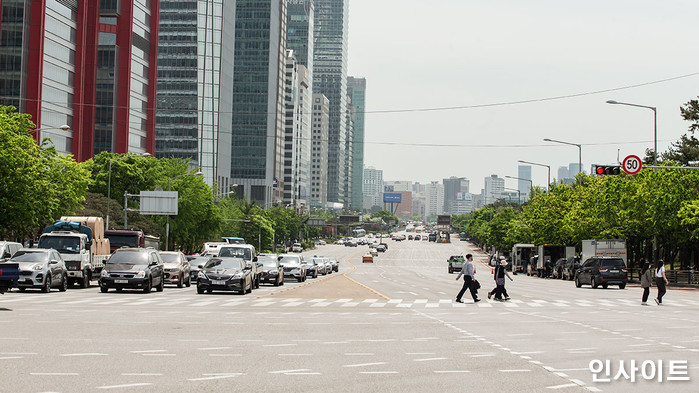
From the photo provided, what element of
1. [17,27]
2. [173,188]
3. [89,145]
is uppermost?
[17,27]

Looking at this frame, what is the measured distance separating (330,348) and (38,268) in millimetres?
19844

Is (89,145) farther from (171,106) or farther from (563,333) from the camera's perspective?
(563,333)

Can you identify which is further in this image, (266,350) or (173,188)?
(173,188)

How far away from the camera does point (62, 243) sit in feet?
119

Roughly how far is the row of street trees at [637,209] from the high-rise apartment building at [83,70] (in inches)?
2073

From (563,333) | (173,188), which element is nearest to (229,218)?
(173,188)

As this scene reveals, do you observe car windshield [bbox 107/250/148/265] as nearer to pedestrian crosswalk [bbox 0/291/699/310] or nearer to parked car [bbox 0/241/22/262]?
pedestrian crosswalk [bbox 0/291/699/310]

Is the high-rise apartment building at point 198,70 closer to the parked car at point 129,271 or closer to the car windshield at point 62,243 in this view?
the car windshield at point 62,243

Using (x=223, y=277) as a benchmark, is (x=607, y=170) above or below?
above

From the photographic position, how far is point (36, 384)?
10.0 m

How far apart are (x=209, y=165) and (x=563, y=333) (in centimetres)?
15397

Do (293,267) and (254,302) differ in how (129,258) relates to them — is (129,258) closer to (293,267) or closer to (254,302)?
(254,302)

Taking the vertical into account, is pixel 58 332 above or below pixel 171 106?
below

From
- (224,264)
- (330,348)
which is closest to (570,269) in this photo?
(224,264)
